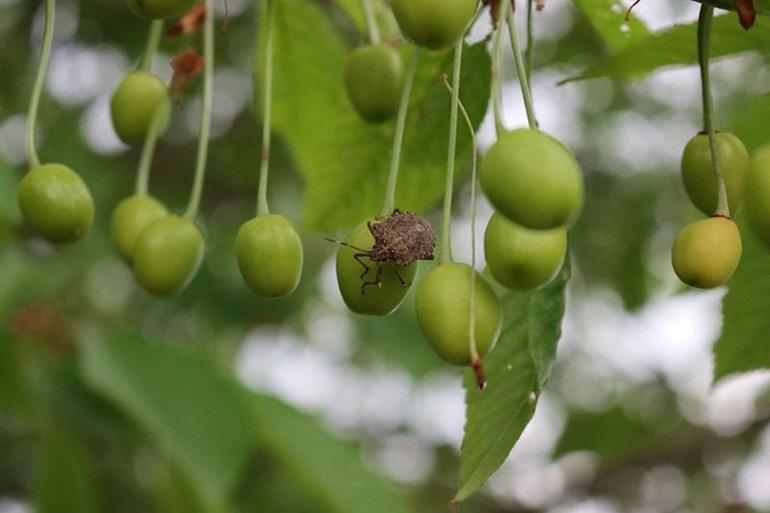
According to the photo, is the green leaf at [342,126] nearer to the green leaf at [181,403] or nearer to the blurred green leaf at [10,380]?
the green leaf at [181,403]

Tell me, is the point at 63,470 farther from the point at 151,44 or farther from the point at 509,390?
the point at 509,390

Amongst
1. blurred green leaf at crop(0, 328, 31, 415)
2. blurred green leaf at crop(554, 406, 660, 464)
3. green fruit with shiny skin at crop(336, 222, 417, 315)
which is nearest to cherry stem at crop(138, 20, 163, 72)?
green fruit with shiny skin at crop(336, 222, 417, 315)

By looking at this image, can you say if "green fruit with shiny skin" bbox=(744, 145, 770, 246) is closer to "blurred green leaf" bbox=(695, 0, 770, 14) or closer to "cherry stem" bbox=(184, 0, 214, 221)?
"blurred green leaf" bbox=(695, 0, 770, 14)

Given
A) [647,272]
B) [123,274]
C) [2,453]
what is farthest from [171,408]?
[123,274]

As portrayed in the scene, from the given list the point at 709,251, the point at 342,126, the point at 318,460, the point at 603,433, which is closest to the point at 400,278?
the point at 709,251

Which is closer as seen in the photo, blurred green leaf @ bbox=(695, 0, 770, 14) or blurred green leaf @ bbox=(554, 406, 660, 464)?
blurred green leaf @ bbox=(695, 0, 770, 14)

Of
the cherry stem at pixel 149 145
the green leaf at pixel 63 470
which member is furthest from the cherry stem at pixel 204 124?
the green leaf at pixel 63 470

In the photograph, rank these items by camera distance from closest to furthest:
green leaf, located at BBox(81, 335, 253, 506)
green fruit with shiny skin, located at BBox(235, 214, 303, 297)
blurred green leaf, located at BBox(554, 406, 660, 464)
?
green fruit with shiny skin, located at BBox(235, 214, 303, 297) < green leaf, located at BBox(81, 335, 253, 506) < blurred green leaf, located at BBox(554, 406, 660, 464)
